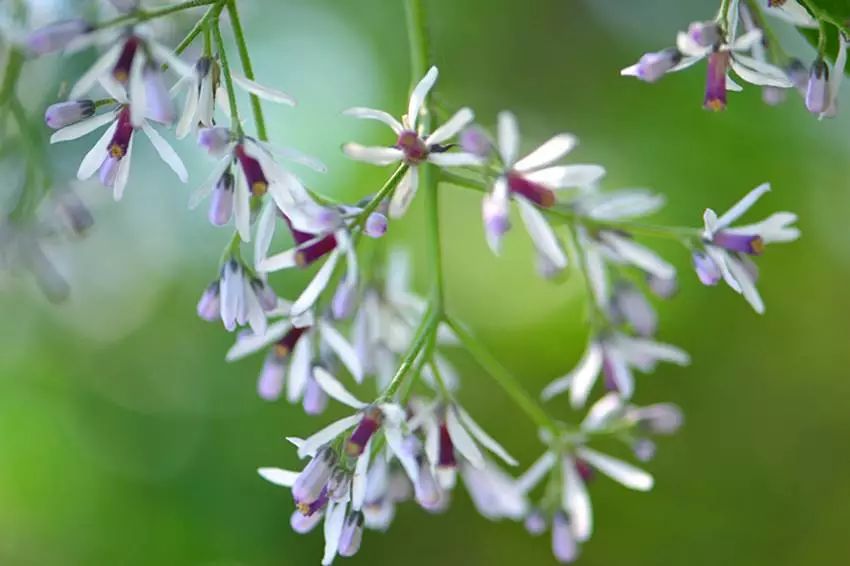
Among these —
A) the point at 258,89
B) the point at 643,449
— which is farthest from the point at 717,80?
the point at 643,449

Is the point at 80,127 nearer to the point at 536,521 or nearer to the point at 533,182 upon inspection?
the point at 533,182

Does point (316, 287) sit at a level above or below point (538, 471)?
above

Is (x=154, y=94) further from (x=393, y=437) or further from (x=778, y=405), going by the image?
(x=778, y=405)

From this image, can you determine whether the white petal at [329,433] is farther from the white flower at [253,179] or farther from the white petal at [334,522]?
the white flower at [253,179]

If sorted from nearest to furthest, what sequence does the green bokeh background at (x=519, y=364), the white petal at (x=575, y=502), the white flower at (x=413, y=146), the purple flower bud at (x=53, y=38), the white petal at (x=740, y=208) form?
1. the purple flower bud at (x=53, y=38)
2. the white flower at (x=413, y=146)
3. the white petal at (x=740, y=208)
4. the white petal at (x=575, y=502)
5. the green bokeh background at (x=519, y=364)

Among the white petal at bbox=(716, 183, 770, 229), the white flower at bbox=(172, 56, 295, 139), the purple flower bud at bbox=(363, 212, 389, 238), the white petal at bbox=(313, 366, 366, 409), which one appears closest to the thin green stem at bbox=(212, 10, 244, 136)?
the white flower at bbox=(172, 56, 295, 139)

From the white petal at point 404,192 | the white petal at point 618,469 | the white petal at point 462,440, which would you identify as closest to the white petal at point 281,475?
the white petal at point 462,440

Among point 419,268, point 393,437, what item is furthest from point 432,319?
point 419,268

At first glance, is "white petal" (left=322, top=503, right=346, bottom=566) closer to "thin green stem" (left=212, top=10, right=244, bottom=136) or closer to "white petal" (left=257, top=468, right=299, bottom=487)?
"white petal" (left=257, top=468, right=299, bottom=487)
